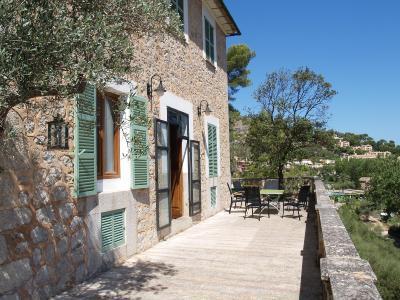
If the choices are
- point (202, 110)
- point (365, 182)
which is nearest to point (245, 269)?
point (202, 110)

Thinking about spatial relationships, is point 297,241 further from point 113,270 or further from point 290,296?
point 113,270

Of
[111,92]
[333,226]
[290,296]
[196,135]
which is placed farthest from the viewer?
[196,135]

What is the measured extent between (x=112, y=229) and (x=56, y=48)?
3.55 meters

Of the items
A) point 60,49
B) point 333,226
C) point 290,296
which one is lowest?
point 290,296

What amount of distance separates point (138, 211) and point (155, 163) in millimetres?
993

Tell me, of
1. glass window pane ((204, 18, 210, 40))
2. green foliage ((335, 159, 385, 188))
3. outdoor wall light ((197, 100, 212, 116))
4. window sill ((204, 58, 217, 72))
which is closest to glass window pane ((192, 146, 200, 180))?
outdoor wall light ((197, 100, 212, 116))

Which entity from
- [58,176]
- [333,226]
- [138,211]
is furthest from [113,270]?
[333,226]

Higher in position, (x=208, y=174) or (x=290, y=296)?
(x=208, y=174)

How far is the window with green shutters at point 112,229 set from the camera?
5055 mm

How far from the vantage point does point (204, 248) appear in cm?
627

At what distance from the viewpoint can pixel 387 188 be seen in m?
34.0

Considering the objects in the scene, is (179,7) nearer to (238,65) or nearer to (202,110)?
(202,110)

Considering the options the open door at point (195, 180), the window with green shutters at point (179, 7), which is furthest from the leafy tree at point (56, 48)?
the open door at point (195, 180)

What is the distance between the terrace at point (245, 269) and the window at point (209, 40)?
193 inches
